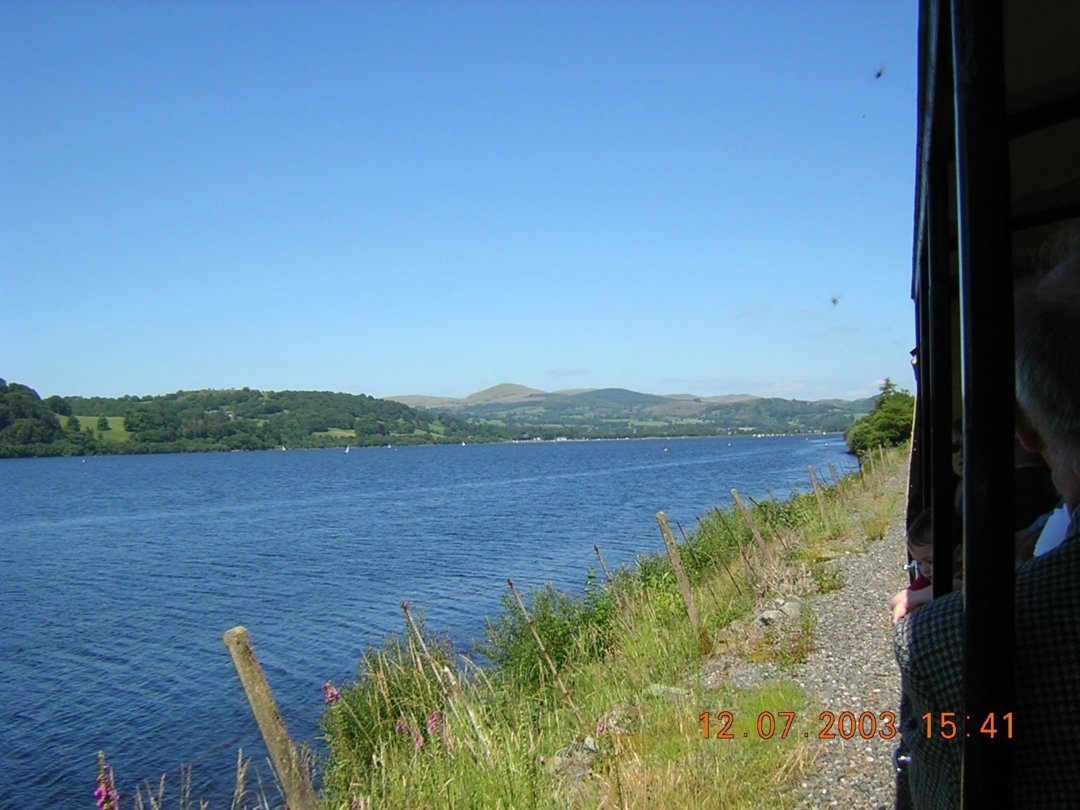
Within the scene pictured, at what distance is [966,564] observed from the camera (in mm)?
1219

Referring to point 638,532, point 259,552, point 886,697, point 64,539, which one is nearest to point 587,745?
point 886,697

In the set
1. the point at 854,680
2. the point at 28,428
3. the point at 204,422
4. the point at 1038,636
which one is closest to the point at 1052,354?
the point at 1038,636

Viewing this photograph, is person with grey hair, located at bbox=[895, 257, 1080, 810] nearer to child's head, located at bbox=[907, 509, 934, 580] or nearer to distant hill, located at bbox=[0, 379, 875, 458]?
child's head, located at bbox=[907, 509, 934, 580]

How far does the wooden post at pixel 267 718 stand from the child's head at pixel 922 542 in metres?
3.82

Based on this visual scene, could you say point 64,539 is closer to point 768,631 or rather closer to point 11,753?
point 11,753

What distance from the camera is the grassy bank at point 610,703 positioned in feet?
16.8

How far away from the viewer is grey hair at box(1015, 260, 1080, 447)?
131 cm

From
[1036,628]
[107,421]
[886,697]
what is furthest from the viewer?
[107,421]

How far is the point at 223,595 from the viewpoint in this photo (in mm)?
24344

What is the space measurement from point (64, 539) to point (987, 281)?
151 ft

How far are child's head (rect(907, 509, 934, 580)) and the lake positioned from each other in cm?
527

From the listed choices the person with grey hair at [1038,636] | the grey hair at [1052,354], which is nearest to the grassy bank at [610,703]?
the person with grey hair at [1038,636]

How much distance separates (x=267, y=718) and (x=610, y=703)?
11.0 feet

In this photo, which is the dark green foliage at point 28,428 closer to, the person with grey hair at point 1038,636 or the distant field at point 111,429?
the distant field at point 111,429
